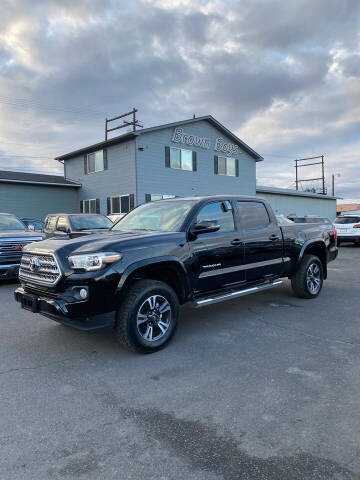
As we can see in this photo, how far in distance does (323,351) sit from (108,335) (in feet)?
A: 8.82

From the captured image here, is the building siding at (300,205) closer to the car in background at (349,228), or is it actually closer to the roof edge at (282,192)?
the roof edge at (282,192)

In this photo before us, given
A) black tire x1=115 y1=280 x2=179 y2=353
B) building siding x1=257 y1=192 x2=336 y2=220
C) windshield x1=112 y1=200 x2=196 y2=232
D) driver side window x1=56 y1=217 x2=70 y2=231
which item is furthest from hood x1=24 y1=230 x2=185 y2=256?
building siding x1=257 y1=192 x2=336 y2=220

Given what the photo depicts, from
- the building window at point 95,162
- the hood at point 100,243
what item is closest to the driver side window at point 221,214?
the hood at point 100,243

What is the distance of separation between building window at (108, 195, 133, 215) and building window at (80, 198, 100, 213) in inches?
56.7

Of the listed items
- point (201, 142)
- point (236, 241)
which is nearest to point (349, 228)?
point (201, 142)

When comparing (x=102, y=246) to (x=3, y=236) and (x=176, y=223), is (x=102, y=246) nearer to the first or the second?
(x=176, y=223)

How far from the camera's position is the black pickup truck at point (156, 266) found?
3832mm

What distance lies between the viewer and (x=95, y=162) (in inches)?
966

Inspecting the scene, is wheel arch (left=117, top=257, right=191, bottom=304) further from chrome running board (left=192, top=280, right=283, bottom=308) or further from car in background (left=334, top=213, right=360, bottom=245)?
car in background (left=334, top=213, right=360, bottom=245)

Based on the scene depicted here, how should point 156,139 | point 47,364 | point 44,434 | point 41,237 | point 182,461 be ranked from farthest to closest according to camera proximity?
1. point 156,139
2. point 41,237
3. point 47,364
4. point 44,434
5. point 182,461

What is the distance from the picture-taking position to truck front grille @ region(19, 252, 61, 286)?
13.0ft

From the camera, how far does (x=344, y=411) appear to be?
2850 millimetres

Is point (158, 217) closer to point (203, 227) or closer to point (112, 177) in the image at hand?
point (203, 227)

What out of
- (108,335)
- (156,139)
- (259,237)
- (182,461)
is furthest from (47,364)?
(156,139)
